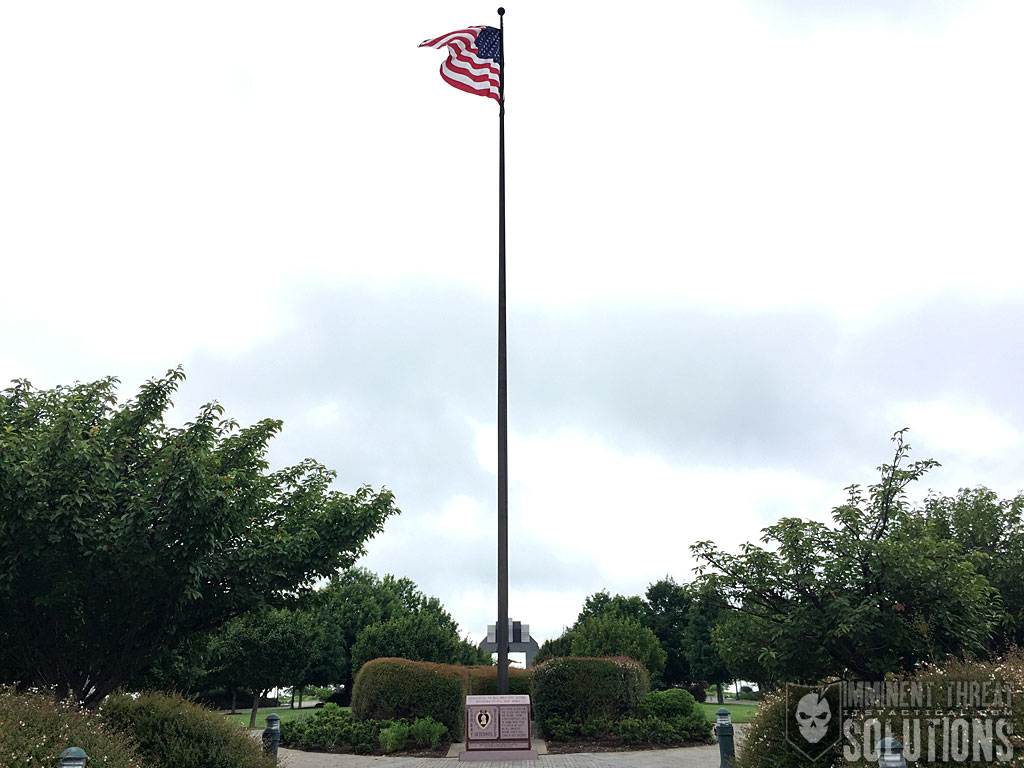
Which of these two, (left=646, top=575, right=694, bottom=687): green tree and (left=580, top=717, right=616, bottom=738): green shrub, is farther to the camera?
(left=646, top=575, right=694, bottom=687): green tree

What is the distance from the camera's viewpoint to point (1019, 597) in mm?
19844

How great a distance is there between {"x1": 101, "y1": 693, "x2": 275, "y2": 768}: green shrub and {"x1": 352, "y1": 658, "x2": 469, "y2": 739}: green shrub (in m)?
9.52

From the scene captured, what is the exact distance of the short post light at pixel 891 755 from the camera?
8.22 m

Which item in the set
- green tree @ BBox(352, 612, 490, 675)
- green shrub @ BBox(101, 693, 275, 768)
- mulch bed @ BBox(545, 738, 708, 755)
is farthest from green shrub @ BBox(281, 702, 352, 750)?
green tree @ BBox(352, 612, 490, 675)

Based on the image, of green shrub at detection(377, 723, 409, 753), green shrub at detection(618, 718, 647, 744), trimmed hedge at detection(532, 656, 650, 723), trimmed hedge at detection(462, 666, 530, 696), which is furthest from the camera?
trimmed hedge at detection(462, 666, 530, 696)

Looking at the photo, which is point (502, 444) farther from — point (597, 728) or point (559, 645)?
point (559, 645)

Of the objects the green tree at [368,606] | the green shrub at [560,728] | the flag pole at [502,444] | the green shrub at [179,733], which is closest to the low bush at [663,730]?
the green shrub at [560,728]

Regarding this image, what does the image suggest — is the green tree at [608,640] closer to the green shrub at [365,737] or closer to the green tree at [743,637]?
the green shrub at [365,737]

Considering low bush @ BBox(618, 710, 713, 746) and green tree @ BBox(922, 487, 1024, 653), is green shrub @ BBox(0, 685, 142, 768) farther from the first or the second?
green tree @ BBox(922, 487, 1024, 653)

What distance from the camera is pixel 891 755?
8266 mm

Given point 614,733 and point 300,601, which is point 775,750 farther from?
point 614,733

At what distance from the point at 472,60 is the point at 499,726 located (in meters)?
16.2

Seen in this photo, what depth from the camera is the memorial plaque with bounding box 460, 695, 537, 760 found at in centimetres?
1873

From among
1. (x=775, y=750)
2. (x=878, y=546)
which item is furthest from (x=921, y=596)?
(x=775, y=750)
